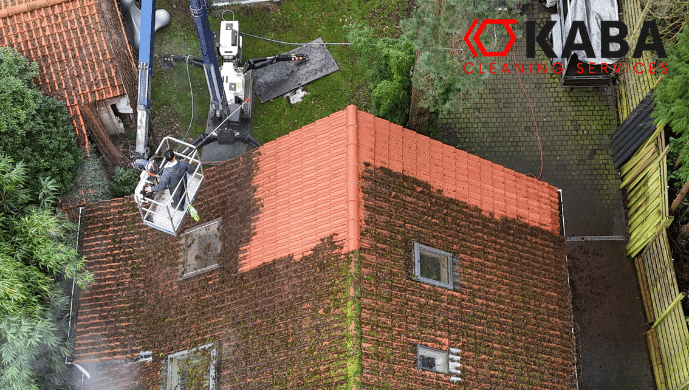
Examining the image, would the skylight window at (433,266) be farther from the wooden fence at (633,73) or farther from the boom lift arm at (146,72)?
the wooden fence at (633,73)

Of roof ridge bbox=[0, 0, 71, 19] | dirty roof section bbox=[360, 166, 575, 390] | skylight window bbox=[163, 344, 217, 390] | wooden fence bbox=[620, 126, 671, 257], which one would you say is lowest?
skylight window bbox=[163, 344, 217, 390]

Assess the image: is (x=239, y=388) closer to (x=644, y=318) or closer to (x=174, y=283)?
(x=174, y=283)

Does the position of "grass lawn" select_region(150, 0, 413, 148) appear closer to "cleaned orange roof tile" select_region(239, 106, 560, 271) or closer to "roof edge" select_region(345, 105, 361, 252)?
"cleaned orange roof tile" select_region(239, 106, 560, 271)

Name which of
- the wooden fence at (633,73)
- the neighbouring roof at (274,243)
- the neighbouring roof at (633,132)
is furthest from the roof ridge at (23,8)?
the neighbouring roof at (633,132)

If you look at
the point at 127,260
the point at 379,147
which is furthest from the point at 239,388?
the point at 379,147

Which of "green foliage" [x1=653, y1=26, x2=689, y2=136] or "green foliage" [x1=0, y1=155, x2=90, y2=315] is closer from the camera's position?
"green foliage" [x1=0, y1=155, x2=90, y2=315]

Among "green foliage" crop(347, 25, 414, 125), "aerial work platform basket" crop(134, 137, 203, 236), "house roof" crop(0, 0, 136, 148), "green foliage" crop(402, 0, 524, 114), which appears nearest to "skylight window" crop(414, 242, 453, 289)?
"green foliage" crop(402, 0, 524, 114)
